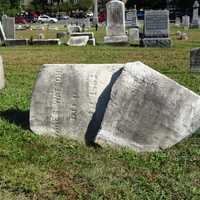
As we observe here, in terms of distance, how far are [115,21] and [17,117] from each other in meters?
16.0

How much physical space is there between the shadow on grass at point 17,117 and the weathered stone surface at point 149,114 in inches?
50.8

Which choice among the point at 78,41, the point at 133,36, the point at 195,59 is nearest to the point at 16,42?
the point at 78,41

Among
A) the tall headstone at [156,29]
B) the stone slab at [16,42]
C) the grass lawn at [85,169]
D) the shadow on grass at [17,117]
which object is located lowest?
the grass lawn at [85,169]

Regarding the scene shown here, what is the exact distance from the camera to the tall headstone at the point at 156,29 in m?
19.9

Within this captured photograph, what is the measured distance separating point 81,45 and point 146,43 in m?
2.66

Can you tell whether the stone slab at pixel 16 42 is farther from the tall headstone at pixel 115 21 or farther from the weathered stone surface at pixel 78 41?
the tall headstone at pixel 115 21

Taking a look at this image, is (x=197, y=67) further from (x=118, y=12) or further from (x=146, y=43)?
(x=118, y=12)

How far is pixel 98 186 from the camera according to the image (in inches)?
175

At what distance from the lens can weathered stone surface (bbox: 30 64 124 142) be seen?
19.1 ft

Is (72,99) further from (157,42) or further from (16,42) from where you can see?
(16,42)

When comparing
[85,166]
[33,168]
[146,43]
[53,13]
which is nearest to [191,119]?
[85,166]

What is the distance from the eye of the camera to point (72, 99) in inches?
234

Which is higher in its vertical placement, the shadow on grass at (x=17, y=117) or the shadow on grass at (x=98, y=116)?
the shadow on grass at (x=98, y=116)

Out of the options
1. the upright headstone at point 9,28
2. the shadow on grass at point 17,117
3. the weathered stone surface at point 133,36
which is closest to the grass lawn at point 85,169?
the shadow on grass at point 17,117
